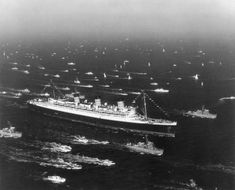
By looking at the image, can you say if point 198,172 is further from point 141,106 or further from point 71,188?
point 141,106

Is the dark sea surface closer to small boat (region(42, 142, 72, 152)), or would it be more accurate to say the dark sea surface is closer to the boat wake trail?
the boat wake trail

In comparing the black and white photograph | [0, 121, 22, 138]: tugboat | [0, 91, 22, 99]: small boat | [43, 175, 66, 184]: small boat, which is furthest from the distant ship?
[0, 91, 22, 99]: small boat

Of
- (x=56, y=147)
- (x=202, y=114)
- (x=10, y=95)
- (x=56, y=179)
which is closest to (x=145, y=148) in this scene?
(x=56, y=147)

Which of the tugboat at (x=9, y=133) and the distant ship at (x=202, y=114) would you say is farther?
the distant ship at (x=202, y=114)

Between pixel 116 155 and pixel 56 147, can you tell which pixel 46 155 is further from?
pixel 116 155

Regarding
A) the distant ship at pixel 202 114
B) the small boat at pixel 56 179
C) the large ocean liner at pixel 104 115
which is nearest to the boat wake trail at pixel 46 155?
the small boat at pixel 56 179

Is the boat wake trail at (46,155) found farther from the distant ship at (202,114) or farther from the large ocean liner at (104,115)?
the distant ship at (202,114)

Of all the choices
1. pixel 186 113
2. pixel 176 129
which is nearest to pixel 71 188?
pixel 176 129
